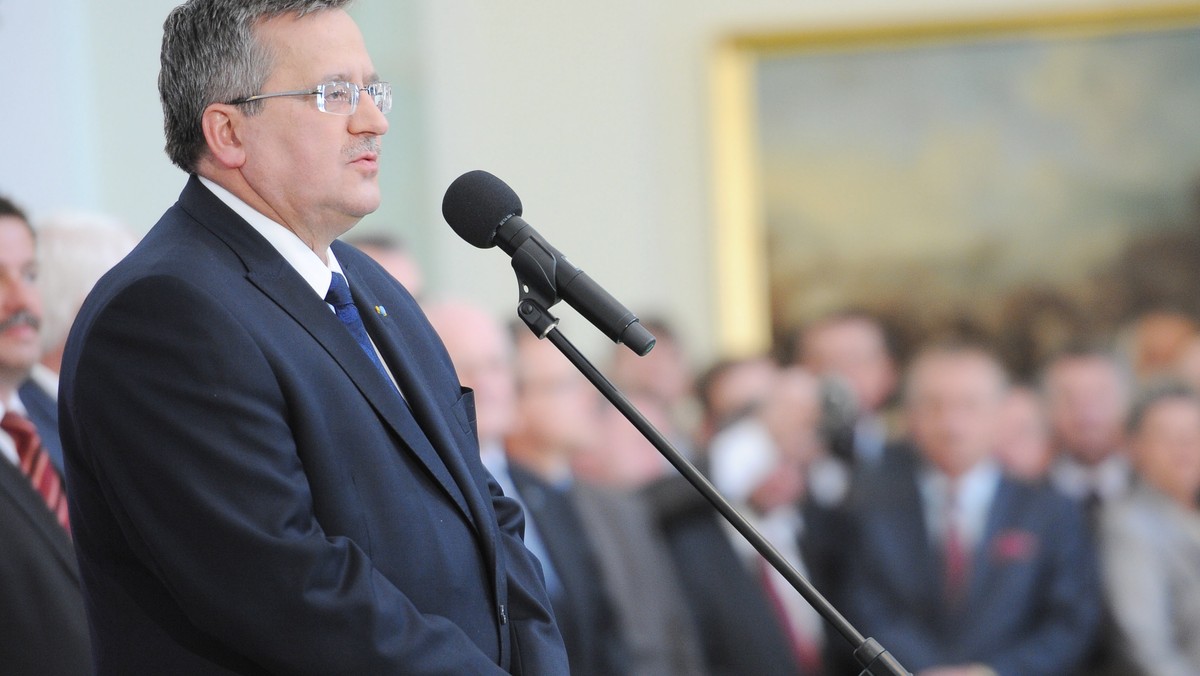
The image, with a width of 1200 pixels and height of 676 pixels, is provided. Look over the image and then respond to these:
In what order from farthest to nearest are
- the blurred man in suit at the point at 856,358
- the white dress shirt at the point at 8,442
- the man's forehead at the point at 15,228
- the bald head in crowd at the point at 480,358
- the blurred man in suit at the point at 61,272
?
the blurred man in suit at the point at 856,358 → the bald head in crowd at the point at 480,358 → the blurred man in suit at the point at 61,272 → the man's forehead at the point at 15,228 → the white dress shirt at the point at 8,442

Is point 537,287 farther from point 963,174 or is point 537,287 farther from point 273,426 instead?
point 963,174

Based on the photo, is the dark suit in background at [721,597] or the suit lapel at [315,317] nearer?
the suit lapel at [315,317]

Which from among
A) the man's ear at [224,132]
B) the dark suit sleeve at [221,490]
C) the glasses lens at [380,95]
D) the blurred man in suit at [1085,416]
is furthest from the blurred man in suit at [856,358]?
the dark suit sleeve at [221,490]

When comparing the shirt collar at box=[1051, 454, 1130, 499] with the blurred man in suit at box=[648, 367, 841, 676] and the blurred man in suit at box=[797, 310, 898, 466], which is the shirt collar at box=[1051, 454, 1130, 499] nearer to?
the blurred man in suit at box=[797, 310, 898, 466]

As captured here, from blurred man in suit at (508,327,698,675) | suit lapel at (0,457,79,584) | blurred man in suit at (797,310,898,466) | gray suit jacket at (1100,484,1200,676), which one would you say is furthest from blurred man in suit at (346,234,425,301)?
blurred man in suit at (797,310,898,466)

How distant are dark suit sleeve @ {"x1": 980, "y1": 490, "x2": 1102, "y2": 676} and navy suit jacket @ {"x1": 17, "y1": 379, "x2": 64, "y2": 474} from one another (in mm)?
3183

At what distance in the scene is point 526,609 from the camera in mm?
2158

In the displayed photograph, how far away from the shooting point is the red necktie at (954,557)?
5223 millimetres

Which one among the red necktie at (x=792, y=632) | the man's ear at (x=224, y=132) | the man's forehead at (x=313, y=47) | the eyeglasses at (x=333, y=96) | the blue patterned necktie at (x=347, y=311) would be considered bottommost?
the red necktie at (x=792, y=632)

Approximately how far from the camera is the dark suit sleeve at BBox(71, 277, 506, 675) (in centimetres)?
178

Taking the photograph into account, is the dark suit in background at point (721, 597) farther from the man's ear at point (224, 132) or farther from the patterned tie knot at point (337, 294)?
the man's ear at point (224, 132)

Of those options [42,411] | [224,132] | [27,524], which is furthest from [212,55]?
[42,411]

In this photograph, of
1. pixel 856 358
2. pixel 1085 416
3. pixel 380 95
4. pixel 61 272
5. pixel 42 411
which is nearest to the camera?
pixel 380 95

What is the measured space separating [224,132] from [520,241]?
42cm
